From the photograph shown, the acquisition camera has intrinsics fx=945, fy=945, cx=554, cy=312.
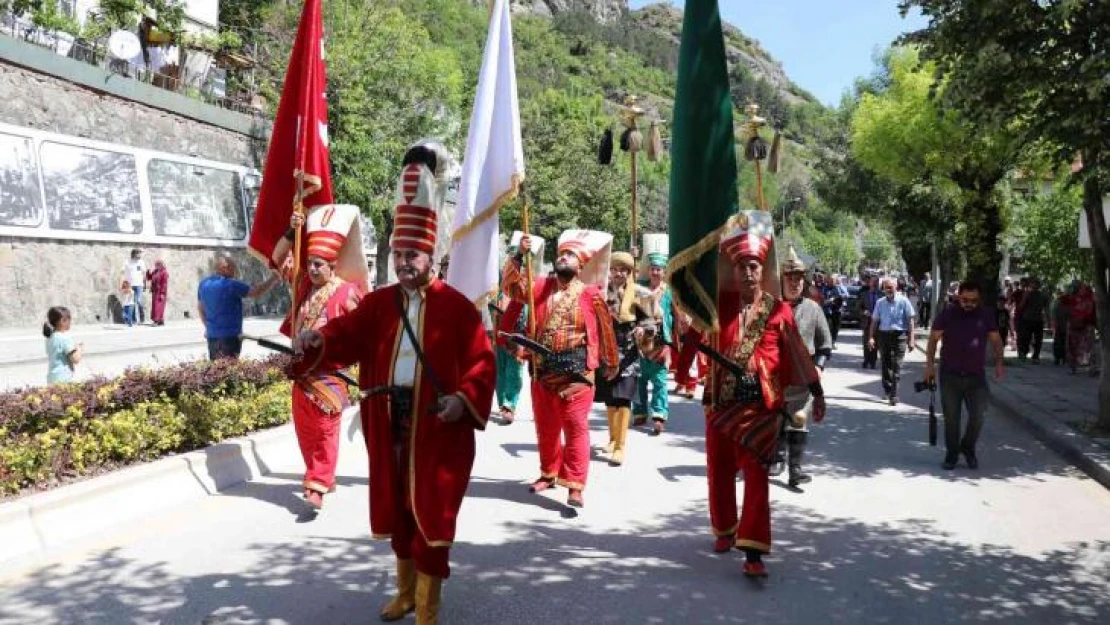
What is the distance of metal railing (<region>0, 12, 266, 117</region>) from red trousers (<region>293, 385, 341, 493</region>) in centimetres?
1749

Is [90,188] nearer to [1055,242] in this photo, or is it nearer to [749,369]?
[749,369]

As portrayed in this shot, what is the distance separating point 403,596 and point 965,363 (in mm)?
6362

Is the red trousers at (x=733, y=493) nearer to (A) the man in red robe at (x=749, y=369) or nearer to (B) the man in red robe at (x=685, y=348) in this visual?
(A) the man in red robe at (x=749, y=369)

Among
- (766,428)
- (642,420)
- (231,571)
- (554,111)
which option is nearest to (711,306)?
(766,428)

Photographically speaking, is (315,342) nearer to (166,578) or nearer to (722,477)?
(166,578)

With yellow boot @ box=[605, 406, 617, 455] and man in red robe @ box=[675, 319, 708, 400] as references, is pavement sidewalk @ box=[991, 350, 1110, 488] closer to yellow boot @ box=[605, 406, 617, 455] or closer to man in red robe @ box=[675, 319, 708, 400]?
yellow boot @ box=[605, 406, 617, 455]

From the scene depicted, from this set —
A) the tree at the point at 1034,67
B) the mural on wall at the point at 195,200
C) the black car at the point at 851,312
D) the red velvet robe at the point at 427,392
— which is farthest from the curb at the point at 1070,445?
the mural on wall at the point at 195,200

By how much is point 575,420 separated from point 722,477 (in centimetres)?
175

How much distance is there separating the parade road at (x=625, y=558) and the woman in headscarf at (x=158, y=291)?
52.0 ft

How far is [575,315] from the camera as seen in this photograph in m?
7.69

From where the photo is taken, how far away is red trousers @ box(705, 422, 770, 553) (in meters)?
5.46

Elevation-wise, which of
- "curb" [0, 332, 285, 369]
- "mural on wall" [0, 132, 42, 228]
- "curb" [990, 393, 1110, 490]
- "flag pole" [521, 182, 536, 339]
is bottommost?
"curb" [990, 393, 1110, 490]

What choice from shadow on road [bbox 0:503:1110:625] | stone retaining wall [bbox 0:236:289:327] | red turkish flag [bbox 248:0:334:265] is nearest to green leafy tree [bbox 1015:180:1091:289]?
shadow on road [bbox 0:503:1110:625]

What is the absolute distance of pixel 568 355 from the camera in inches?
297
